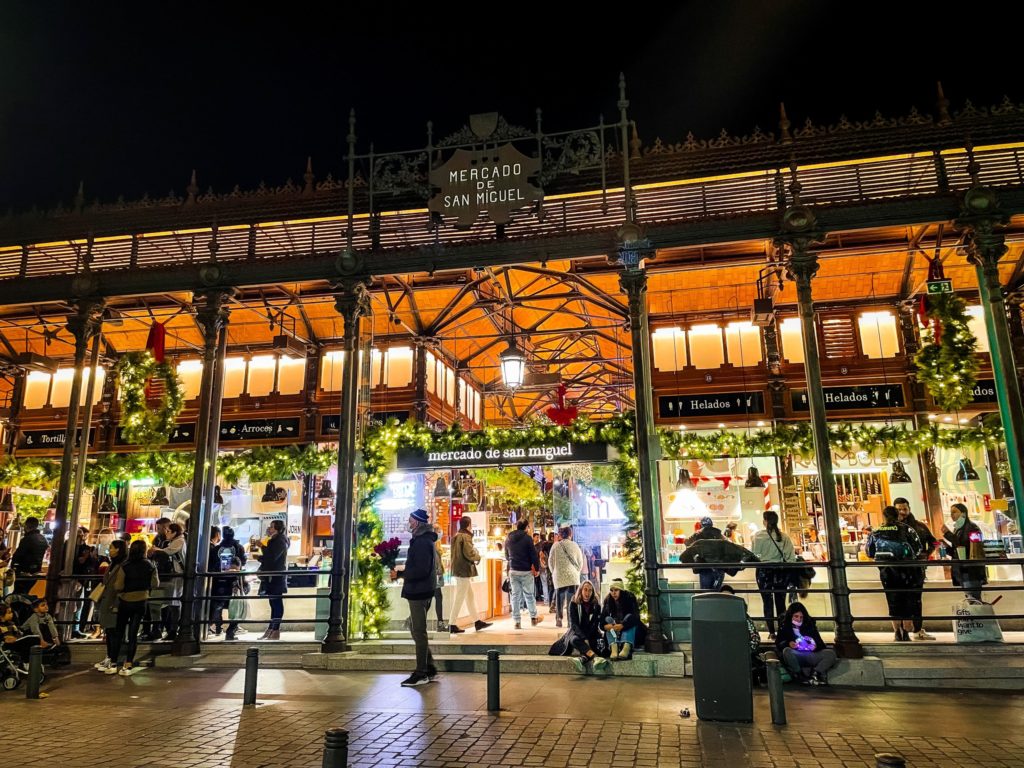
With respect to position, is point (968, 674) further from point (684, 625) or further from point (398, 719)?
point (398, 719)

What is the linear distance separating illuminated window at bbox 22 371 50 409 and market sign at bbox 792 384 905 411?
68.1ft

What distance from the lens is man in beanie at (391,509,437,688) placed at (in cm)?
936

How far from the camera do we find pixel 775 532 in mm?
11484

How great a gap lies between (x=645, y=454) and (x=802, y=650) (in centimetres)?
329

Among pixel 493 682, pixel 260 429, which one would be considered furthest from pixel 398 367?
pixel 493 682

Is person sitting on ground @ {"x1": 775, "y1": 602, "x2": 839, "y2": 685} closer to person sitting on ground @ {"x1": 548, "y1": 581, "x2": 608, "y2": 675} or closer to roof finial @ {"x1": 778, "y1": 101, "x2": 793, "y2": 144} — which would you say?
person sitting on ground @ {"x1": 548, "y1": 581, "x2": 608, "y2": 675}

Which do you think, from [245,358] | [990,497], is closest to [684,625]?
[990,497]

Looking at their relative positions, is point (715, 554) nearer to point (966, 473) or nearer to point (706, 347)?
point (966, 473)

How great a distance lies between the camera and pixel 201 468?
1198cm

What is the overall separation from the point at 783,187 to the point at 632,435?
4.60m

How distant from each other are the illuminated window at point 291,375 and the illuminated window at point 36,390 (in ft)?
23.8

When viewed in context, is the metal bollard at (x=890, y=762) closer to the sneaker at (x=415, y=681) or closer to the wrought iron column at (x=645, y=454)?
the wrought iron column at (x=645, y=454)

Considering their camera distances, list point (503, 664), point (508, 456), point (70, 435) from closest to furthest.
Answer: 1. point (503, 664)
2. point (508, 456)
3. point (70, 435)

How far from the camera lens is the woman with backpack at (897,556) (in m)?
10.6
